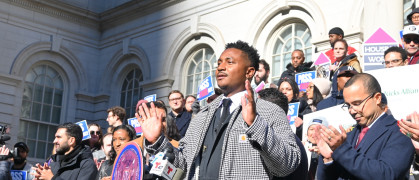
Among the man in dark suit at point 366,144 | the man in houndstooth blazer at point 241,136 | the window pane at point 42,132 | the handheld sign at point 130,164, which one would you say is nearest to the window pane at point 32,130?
the window pane at point 42,132

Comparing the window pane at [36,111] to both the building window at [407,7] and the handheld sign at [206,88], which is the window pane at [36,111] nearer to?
the handheld sign at [206,88]

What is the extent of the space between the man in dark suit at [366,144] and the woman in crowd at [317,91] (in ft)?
12.6

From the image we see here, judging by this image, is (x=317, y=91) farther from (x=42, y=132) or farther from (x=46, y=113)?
(x=46, y=113)

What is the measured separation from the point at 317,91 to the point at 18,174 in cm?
442

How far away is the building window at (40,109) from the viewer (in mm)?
18750

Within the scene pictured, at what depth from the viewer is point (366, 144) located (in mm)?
3574

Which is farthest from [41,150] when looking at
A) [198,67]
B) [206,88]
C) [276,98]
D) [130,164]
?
[276,98]

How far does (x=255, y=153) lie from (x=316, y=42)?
1058 cm

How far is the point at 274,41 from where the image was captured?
15336 mm

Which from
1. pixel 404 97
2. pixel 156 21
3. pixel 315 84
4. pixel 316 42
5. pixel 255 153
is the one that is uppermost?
pixel 156 21

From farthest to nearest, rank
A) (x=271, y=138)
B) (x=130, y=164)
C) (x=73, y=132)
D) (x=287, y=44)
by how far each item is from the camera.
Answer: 1. (x=287, y=44)
2. (x=73, y=132)
3. (x=130, y=164)
4. (x=271, y=138)

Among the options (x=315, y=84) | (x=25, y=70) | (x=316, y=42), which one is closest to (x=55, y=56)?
(x=25, y=70)

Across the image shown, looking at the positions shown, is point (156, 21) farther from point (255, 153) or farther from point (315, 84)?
point (255, 153)

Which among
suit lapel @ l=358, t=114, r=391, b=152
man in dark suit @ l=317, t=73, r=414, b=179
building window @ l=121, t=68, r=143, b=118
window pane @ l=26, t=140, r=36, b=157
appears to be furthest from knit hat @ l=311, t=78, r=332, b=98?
window pane @ l=26, t=140, r=36, b=157
